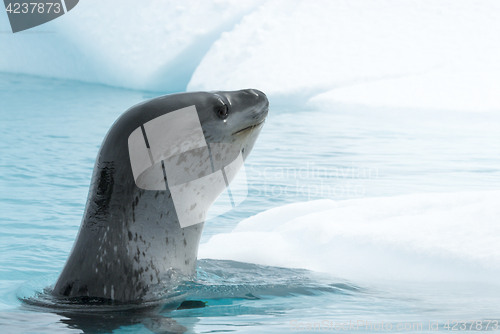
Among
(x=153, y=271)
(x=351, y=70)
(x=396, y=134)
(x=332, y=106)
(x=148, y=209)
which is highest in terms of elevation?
(x=351, y=70)

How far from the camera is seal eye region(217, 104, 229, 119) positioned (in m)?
2.45

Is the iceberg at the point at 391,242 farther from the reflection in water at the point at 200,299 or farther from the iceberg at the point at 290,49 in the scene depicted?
the iceberg at the point at 290,49

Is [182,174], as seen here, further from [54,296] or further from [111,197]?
[54,296]

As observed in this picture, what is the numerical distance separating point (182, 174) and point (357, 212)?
1819mm

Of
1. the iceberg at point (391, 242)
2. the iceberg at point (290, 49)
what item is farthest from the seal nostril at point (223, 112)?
the iceberg at point (290, 49)

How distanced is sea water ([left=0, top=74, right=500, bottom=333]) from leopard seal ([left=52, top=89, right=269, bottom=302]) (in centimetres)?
15

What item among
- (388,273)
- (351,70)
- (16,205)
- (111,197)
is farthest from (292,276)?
(351,70)

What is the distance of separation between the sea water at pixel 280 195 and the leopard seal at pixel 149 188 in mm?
149

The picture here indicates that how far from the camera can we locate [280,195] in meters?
6.34

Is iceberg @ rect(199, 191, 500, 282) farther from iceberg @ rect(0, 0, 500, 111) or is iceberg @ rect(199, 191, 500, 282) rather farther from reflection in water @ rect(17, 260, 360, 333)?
iceberg @ rect(0, 0, 500, 111)

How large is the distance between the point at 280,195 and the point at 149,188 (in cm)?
402

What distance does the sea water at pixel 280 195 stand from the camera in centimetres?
235

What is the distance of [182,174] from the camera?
2.44m

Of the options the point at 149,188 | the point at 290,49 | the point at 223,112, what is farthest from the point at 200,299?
the point at 290,49
